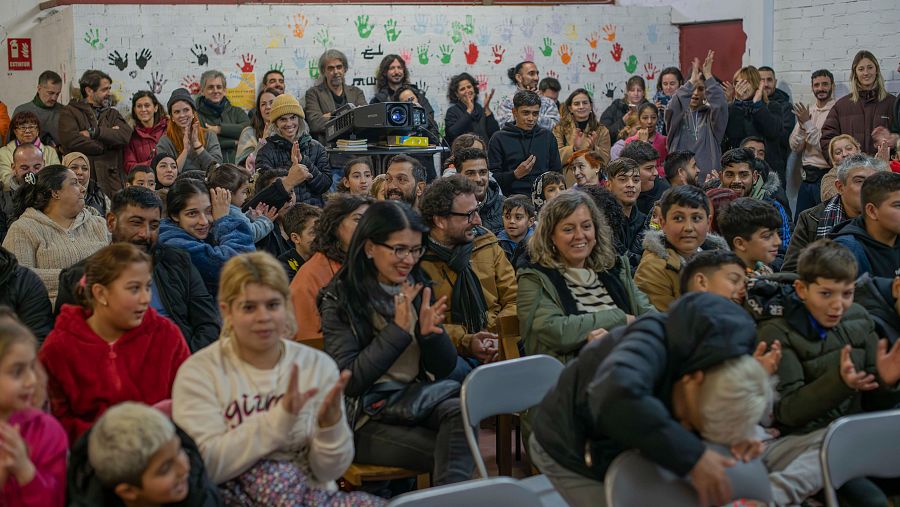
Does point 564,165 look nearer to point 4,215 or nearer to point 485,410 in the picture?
point 4,215

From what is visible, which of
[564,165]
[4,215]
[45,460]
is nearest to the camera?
[45,460]

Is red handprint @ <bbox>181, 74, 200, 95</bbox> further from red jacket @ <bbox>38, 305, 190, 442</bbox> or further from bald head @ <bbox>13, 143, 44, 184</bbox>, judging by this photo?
red jacket @ <bbox>38, 305, 190, 442</bbox>

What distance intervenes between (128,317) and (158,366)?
0.17 meters

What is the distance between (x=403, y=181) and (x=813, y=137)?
14.1 ft

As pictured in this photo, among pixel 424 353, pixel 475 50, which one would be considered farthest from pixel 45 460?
pixel 475 50

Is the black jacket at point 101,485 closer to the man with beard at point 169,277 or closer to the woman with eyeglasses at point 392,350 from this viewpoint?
the woman with eyeglasses at point 392,350

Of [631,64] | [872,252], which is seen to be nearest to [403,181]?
[872,252]

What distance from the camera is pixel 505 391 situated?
298 centimetres

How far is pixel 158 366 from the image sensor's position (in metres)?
2.93

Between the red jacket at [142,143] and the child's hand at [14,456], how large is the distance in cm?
564

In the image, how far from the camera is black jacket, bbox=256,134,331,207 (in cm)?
612

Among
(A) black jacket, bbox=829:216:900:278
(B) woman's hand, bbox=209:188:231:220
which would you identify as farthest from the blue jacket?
(A) black jacket, bbox=829:216:900:278

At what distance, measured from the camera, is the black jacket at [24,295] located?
11.9 ft

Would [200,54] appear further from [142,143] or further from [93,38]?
[142,143]
